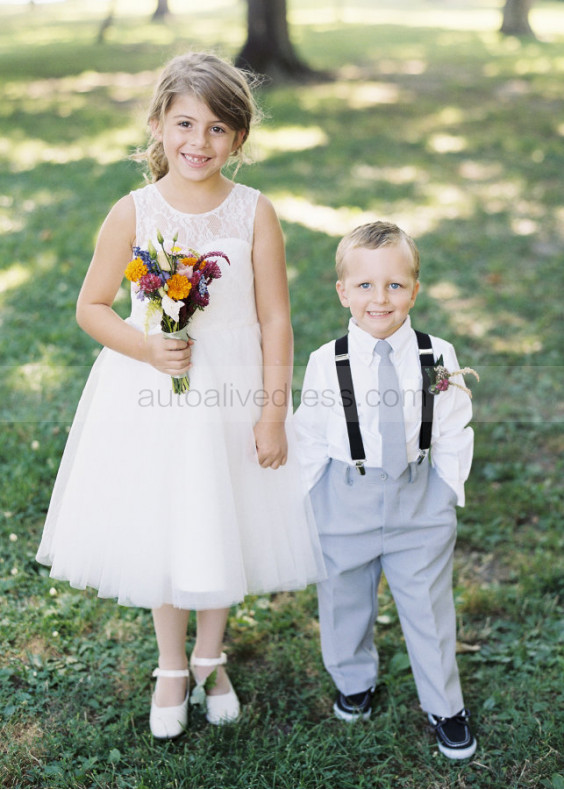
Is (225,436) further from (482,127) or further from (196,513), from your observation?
(482,127)

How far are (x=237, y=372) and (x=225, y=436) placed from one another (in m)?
0.18

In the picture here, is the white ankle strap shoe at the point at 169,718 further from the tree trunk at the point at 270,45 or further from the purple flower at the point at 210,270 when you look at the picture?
the tree trunk at the point at 270,45

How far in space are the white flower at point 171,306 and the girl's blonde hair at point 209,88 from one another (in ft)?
1.79

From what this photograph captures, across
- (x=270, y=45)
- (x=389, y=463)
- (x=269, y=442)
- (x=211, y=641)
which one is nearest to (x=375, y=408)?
(x=389, y=463)

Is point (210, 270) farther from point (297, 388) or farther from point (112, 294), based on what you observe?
Answer: point (297, 388)

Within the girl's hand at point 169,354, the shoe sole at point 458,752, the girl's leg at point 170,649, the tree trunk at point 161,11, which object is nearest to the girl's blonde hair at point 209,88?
the girl's hand at point 169,354

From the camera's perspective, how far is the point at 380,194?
784 cm

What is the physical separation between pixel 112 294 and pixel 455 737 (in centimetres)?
163

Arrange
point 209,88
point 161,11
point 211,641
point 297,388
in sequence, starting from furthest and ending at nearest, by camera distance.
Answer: point 161,11 → point 297,388 → point 211,641 → point 209,88

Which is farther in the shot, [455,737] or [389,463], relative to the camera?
[455,737]

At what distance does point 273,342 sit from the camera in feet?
8.14

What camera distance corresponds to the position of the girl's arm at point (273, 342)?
2.45 meters

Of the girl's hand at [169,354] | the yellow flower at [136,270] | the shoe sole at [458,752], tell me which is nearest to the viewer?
the yellow flower at [136,270]

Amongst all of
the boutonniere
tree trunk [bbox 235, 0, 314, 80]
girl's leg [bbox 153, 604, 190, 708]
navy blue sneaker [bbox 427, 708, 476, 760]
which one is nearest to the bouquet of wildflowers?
the boutonniere
